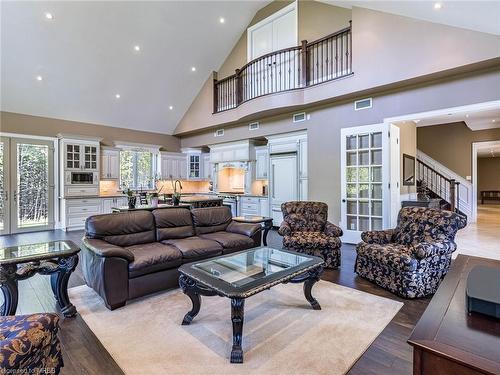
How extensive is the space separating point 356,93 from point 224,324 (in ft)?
15.3

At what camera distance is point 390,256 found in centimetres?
311

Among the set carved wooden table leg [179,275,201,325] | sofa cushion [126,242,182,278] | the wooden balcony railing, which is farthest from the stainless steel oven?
carved wooden table leg [179,275,201,325]

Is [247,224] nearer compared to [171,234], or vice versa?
[171,234]

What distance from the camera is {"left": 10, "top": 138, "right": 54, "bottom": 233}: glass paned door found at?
6.79 meters

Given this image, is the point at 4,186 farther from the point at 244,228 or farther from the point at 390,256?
the point at 390,256

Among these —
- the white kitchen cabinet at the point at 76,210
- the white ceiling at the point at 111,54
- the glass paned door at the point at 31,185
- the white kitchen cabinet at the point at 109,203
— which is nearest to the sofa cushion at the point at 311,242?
the white ceiling at the point at 111,54

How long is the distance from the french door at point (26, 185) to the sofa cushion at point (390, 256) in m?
8.03

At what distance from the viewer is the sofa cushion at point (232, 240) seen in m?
3.79

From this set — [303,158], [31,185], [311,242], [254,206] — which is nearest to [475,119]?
[303,158]

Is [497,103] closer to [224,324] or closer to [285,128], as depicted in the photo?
[285,128]

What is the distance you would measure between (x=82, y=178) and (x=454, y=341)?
8716 mm

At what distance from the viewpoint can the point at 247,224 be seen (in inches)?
172

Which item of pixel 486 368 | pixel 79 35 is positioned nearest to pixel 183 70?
pixel 79 35

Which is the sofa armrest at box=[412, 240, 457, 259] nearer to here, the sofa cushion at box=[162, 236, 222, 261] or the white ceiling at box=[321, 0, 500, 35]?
the sofa cushion at box=[162, 236, 222, 261]
